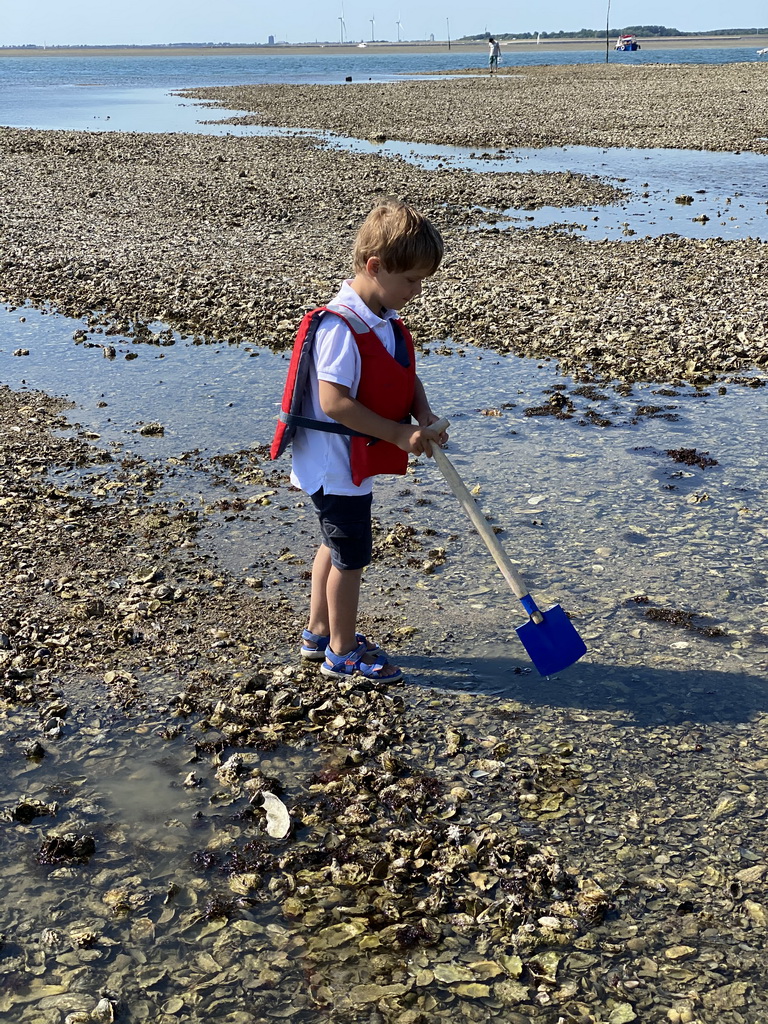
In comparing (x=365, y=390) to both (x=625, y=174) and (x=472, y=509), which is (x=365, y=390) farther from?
(x=625, y=174)

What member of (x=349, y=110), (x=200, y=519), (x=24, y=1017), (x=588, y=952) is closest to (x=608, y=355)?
(x=200, y=519)

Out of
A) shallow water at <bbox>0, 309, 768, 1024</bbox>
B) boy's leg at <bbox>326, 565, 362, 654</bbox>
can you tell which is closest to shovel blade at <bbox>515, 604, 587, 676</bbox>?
shallow water at <bbox>0, 309, 768, 1024</bbox>

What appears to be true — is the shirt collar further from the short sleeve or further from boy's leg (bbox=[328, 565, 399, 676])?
boy's leg (bbox=[328, 565, 399, 676])

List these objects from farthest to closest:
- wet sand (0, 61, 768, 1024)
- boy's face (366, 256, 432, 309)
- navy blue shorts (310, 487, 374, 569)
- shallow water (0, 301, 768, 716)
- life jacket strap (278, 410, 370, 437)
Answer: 1. shallow water (0, 301, 768, 716)
2. navy blue shorts (310, 487, 374, 569)
3. life jacket strap (278, 410, 370, 437)
4. boy's face (366, 256, 432, 309)
5. wet sand (0, 61, 768, 1024)

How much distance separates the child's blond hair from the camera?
4.24 metres

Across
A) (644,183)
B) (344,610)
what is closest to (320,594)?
(344,610)

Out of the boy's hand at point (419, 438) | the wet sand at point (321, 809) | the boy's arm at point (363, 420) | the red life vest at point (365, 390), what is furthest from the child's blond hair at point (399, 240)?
the wet sand at point (321, 809)

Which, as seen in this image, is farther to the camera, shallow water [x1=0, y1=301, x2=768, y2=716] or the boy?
shallow water [x1=0, y1=301, x2=768, y2=716]

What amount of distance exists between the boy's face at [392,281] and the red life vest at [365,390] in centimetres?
Answer: 14

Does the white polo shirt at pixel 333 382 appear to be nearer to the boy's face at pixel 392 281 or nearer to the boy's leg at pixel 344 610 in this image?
the boy's face at pixel 392 281

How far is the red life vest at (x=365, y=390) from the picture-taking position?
14.6 feet

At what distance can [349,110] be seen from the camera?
46875mm

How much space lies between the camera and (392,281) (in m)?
4.39

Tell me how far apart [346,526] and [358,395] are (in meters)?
0.62
